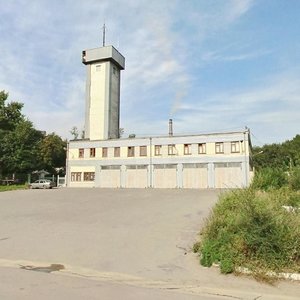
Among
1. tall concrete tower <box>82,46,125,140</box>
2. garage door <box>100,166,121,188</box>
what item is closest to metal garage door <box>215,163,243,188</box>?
garage door <box>100,166,121,188</box>

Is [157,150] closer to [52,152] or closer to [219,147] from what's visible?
[219,147]

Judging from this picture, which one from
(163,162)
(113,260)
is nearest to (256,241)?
(113,260)

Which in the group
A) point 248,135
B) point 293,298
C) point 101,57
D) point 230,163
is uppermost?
point 101,57

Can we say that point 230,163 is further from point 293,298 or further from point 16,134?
point 293,298

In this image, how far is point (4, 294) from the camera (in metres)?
6.38

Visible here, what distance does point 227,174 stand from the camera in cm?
4478

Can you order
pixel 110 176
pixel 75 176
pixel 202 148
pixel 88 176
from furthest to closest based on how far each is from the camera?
pixel 75 176, pixel 88 176, pixel 110 176, pixel 202 148

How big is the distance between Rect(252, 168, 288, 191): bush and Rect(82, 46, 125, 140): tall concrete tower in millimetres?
36162

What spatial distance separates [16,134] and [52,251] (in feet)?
158

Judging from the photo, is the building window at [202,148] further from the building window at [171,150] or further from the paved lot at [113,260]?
the paved lot at [113,260]

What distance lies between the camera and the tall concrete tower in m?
56.1

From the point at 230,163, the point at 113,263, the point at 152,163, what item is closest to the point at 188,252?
the point at 113,263

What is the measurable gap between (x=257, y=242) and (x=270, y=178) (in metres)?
13.1

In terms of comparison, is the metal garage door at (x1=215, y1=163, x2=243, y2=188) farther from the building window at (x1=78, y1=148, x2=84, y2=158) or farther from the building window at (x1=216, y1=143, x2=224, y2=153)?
the building window at (x1=78, y1=148, x2=84, y2=158)
